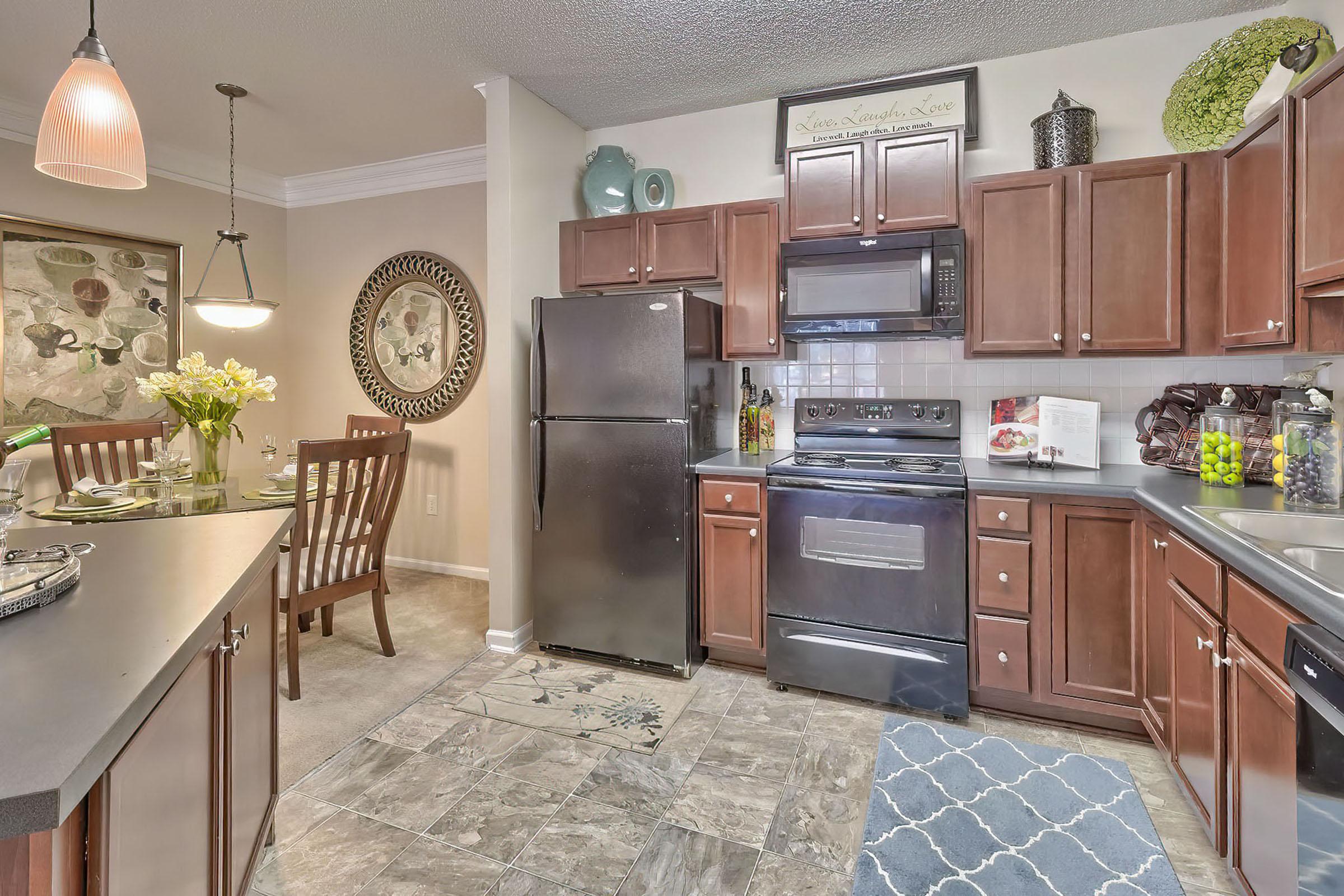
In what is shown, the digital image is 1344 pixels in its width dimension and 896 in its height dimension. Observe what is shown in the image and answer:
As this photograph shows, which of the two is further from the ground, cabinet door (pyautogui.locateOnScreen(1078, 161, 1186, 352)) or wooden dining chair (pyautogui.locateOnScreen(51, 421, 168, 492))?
cabinet door (pyautogui.locateOnScreen(1078, 161, 1186, 352))

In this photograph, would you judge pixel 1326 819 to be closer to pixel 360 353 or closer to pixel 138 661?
pixel 138 661

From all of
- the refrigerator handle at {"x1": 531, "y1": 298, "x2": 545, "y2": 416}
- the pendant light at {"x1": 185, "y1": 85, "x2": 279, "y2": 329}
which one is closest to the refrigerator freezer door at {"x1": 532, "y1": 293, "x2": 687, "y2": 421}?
the refrigerator handle at {"x1": 531, "y1": 298, "x2": 545, "y2": 416}

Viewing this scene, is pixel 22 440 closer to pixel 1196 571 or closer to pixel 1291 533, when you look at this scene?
pixel 1196 571

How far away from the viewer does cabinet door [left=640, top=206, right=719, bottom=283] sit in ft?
10.3

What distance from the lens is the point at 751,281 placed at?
10.00 feet

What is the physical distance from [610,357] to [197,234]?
3089 millimetres

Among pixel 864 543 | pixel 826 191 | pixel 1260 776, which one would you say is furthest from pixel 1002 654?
pixel 826 191

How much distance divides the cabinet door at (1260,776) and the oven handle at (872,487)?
3.21 feet

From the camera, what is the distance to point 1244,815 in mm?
1490

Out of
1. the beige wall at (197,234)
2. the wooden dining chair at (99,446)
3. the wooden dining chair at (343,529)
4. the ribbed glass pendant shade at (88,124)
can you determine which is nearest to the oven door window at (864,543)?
the wooden dining chair at (343,529)

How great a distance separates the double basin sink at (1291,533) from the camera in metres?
1.45

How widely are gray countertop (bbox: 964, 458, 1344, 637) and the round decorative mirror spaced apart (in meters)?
2.97

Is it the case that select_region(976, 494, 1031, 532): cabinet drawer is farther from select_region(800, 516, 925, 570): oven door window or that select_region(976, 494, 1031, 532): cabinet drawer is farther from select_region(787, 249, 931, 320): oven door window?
select_region(787, 249, 931, 320): oven door window

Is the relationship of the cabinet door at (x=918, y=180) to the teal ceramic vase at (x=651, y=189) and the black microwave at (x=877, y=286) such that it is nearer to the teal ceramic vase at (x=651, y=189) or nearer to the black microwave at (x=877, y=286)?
the black microwave at (x=877, y=286)
